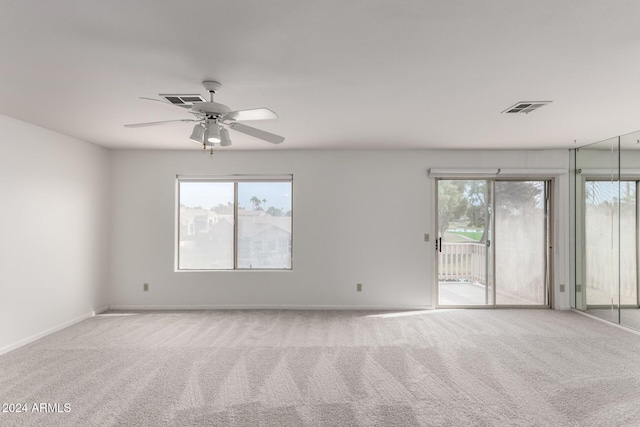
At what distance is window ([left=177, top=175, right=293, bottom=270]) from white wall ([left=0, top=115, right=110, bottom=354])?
43.9 inches

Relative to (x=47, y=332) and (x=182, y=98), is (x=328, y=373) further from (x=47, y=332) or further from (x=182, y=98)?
(x=47, y=332)

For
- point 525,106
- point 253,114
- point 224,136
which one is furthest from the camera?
point 525,106

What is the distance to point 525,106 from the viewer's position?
10.4 feet

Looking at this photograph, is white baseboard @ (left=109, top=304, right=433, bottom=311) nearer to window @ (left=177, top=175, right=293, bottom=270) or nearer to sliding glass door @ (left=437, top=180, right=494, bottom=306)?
window @ (left=177, top=175, right=293, bottom=270)

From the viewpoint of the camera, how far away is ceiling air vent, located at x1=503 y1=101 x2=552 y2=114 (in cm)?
305

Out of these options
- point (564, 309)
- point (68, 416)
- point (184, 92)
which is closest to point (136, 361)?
point (68, 416)

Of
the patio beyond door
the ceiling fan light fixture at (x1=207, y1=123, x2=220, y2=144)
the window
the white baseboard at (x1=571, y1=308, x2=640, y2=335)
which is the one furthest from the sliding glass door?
the ceiling fan light fixture at (x1=207, y1=123, x2=220, y2=144)

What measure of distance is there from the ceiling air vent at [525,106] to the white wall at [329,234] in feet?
6.16

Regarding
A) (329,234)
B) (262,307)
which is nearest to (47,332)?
(262,307)

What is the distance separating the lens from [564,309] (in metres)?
5.14

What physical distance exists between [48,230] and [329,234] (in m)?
3.47

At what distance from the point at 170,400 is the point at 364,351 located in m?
1.79

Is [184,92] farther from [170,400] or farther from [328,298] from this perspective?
[328,298]

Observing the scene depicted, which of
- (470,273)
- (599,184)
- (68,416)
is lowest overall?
(68,416)
